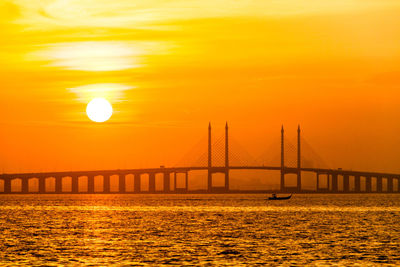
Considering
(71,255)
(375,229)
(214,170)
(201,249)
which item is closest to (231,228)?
(375,229)

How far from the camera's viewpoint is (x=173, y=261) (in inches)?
1725

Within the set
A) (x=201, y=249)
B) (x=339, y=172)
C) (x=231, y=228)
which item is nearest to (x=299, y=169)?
(x=339, y=172)

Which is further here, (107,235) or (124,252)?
(107,235)

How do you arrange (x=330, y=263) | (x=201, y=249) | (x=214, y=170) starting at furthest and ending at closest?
(x=214, y=170), (x=201, y=249), (x=330, y=263)

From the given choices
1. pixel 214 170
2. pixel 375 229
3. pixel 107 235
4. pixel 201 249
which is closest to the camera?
pixel 201 249

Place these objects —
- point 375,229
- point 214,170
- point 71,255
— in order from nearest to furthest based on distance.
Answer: point 71,255, point 375,229, point 214,170

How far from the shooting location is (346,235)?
6325cm

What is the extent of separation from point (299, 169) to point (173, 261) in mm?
149012

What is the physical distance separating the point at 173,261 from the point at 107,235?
791 inches

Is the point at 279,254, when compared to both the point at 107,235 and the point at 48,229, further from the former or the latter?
the point at 48,229

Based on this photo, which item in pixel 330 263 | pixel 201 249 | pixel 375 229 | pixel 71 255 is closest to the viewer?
pixel 330 263

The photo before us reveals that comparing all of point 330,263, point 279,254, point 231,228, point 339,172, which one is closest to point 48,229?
point 231,228

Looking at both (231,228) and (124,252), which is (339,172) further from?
(124,252)

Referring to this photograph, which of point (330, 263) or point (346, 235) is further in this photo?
point (346, 235)
